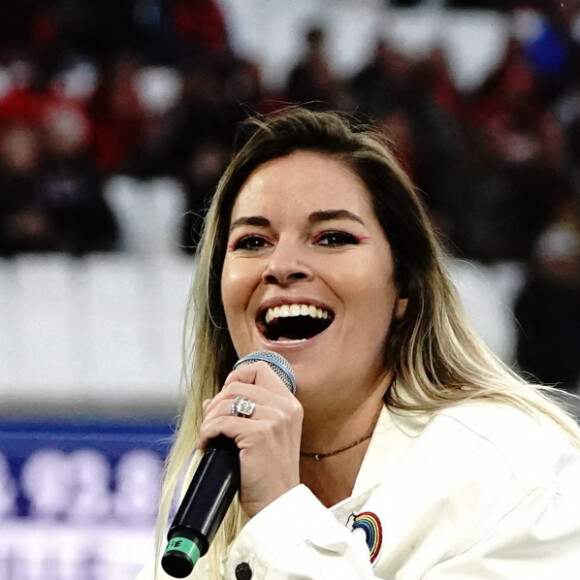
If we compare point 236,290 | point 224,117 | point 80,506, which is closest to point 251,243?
point 236,290

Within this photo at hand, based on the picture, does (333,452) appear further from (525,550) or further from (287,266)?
(525,550)

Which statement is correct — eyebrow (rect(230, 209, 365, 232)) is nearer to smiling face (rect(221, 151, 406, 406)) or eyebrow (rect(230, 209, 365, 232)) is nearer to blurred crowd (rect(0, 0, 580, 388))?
smiling face (rect(221, 151, 406, 406))

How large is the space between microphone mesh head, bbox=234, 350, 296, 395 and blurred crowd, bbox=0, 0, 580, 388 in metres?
2.37

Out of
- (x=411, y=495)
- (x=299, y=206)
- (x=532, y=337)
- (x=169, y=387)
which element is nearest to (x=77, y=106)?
(x=169, y=387)

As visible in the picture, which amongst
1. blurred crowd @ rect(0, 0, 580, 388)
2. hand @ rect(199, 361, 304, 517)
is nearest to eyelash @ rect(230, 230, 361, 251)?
hand @ rect(199, 361, 304, 517)

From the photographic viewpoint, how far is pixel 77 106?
432 cm

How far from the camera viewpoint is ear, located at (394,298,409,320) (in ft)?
5.34

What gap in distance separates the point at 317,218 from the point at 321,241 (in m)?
0.03

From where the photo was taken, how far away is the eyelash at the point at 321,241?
1.52m

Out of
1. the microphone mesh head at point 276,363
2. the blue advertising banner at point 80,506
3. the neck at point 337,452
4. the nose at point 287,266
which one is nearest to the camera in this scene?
the microphone mesh head at point 276,363

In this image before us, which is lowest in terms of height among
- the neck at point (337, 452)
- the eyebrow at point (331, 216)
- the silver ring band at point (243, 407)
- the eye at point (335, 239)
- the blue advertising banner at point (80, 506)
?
the blue advertising banner at point (80, 506)

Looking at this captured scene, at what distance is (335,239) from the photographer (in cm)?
153

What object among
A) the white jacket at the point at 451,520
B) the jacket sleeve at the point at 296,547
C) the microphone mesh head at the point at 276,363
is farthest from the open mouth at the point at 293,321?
the jacket sleeve at the point at 296,547

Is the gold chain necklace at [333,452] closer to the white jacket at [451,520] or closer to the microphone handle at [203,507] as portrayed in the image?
the white jacket at [451,520]
